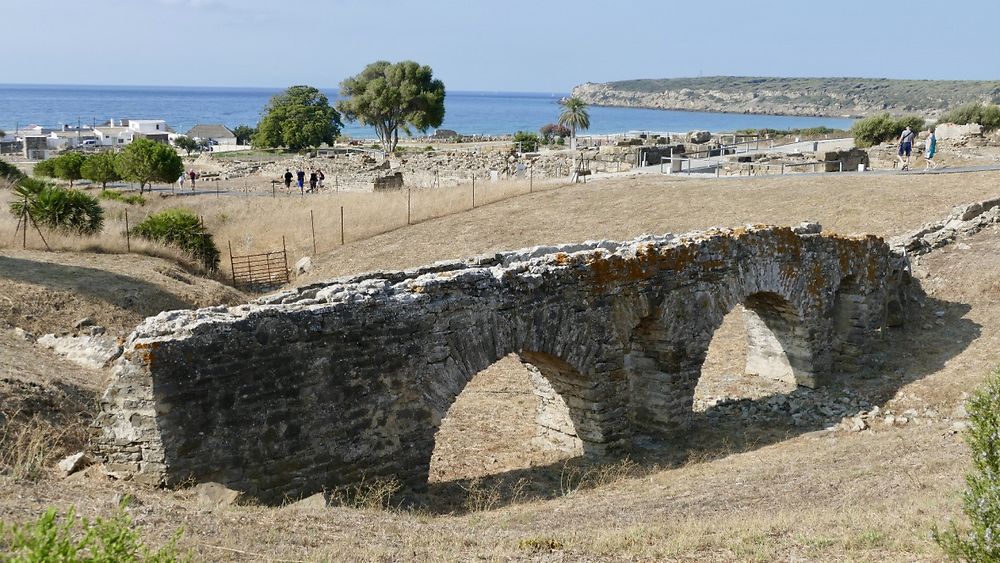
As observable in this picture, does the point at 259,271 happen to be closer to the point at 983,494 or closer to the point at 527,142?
the point at 983,494

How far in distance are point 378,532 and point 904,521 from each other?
4418 millimetres

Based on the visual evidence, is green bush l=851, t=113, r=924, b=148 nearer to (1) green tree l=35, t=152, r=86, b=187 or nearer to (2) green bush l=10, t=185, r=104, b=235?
(2) green bush l=10, t=185, r=104, b=235

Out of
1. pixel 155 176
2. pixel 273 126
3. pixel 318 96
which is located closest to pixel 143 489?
pixel 155 176

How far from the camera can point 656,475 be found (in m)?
10.9

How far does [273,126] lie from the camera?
226ft

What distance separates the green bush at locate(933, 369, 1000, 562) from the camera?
5.61 meters

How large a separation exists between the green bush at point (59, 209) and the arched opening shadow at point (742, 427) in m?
16.4

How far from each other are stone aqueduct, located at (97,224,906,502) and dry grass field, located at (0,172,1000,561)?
1.85ft

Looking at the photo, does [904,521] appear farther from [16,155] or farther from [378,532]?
[16,155]

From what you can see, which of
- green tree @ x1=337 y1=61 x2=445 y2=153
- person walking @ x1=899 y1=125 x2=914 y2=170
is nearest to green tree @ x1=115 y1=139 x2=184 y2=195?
green tree @ x1=337 y1=61 x2=445 y2=153

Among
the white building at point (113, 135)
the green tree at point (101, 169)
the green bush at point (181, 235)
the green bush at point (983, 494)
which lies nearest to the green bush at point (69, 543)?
the green bush at point (983, 494)

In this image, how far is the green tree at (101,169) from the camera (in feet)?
132

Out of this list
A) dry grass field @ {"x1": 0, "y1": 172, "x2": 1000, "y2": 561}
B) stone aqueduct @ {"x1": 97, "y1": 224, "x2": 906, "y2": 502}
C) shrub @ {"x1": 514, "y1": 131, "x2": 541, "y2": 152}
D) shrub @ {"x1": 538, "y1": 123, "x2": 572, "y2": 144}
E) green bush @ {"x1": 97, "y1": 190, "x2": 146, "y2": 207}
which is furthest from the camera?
shrub @ {"x1": 538, "y1": 123, "x2": 572, "y2": 144}

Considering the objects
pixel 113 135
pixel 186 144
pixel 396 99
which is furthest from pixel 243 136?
pixel 396 99
